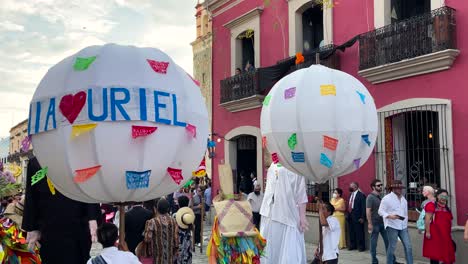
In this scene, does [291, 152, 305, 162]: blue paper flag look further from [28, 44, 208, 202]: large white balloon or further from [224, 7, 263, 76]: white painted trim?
[224, 7, 263, 76]: white painted trim

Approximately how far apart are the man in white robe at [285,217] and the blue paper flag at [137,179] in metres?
3.86

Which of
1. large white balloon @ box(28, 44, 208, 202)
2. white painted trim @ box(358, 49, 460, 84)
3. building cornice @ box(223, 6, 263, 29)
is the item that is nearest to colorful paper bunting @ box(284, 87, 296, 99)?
large white balloon @ box(28, 44, 208, 202)

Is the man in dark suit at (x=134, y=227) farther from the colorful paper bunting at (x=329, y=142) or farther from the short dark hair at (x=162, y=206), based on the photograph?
the colorful paper bunting at (x=329, y=142)

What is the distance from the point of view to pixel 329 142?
4129mm

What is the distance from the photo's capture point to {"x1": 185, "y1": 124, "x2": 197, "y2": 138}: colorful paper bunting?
2.80 meters

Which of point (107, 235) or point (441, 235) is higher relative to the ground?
point (107, 235)

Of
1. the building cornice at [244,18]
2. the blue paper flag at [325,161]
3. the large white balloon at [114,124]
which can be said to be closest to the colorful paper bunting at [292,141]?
the blue paper flag at [325,161]

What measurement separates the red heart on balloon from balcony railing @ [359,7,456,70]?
26.4ft

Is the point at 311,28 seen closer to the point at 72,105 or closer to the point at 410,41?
the point at 410,41

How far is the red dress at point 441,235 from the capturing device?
7.91m

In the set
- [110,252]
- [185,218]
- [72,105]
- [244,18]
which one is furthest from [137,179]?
[244,18]

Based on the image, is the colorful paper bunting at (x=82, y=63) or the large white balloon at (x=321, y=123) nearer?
the colorful paper bunting at (x=82, y=63)

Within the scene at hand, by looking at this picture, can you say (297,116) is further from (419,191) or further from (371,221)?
(419,191)

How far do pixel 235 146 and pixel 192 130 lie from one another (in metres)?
13.0
